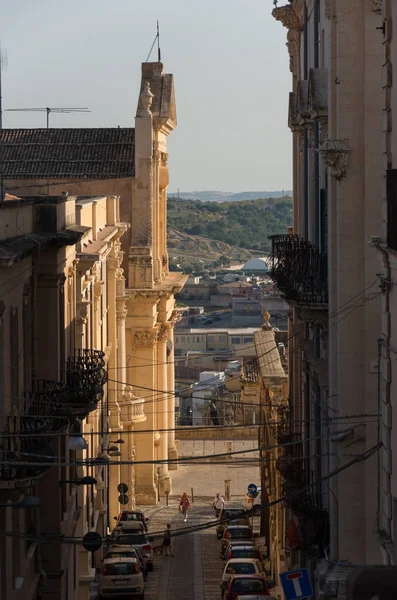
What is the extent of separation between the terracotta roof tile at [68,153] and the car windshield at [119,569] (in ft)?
70.8

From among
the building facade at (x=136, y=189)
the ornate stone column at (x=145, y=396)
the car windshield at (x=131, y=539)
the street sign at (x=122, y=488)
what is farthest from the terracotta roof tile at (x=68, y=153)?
the car windshield at (x=131, y=539)

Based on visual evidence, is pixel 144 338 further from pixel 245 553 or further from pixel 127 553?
pixel 127 553

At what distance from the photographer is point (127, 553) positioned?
36.3 m

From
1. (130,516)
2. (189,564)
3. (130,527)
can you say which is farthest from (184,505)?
(130,527)

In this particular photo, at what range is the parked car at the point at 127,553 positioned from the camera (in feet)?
119

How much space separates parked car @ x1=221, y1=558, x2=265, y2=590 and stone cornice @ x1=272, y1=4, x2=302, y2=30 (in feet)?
37.2

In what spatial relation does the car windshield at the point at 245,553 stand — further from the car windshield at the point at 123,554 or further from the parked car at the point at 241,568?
the car windshield at the point at 123,554

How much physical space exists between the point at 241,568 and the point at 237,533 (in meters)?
8.39

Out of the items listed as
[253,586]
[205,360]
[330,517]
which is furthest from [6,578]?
[205,360]

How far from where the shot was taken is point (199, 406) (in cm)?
8638

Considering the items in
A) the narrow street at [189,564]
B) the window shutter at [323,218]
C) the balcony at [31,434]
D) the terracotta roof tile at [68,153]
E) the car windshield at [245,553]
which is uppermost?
the terracotta roof tile at [68,153]

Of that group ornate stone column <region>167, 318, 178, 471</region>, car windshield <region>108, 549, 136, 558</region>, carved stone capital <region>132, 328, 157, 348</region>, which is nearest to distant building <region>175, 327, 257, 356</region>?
ornate stone column <region>167, 318, 178, 471</region>

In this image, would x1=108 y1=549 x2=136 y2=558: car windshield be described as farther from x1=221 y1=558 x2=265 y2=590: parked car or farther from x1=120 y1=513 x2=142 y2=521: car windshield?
x1=120 y1=513 x2=142 y2=521: car windshield

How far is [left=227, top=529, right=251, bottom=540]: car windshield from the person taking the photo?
4228 cm
